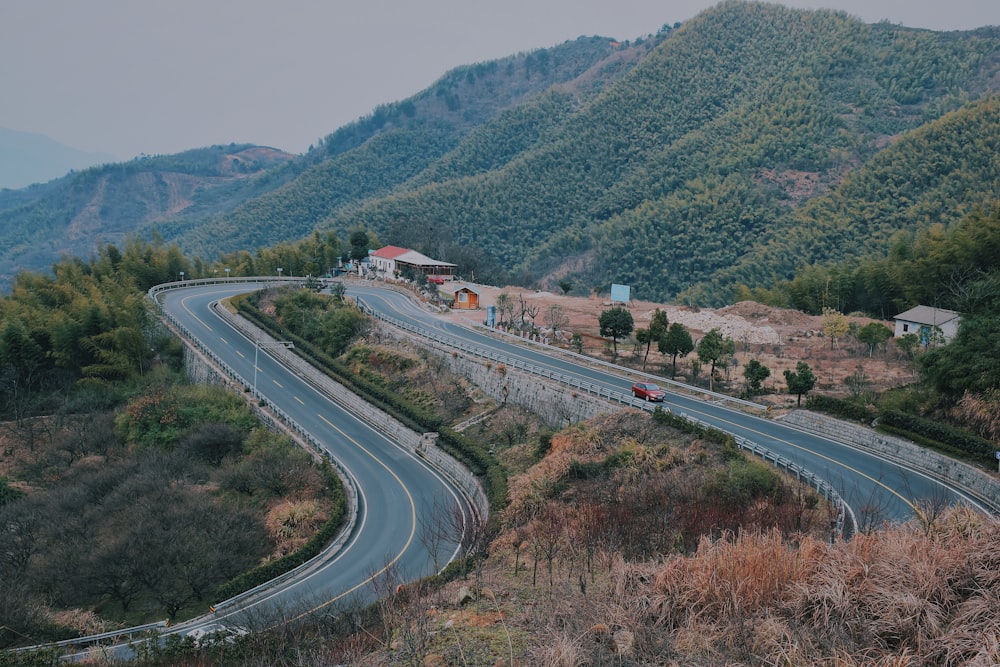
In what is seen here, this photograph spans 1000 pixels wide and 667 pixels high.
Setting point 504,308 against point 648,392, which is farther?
point 504,308

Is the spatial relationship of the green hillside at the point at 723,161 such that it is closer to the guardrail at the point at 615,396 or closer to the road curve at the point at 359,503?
the guardrail at the point at 615,396

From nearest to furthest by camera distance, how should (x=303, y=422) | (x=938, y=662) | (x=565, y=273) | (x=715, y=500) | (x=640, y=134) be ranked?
1. (x=938, y=662)
2. (x=715, y=500)
3. (x=303, y=422)
4. (x=565, y=273)
5. (x=640, y=134)

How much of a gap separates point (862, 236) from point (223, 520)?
7445 centimetres

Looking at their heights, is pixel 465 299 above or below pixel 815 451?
above

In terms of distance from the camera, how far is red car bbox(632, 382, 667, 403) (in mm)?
30875

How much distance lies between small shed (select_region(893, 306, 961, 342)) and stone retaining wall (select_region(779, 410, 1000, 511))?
1506cm

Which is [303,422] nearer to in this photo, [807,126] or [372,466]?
[372,466]

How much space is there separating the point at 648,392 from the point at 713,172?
86.1m

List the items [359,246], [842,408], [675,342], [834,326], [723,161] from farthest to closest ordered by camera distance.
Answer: [723,161], [359,246], [834,326], [675,342], [842,408]

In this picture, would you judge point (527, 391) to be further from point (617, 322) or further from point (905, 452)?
point (905, 452)

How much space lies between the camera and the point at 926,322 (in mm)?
40750

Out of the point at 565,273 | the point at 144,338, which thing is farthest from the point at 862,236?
the point at 144,338

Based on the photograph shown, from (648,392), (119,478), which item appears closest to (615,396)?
A: (648,392)

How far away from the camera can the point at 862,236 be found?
7819 centimetres
